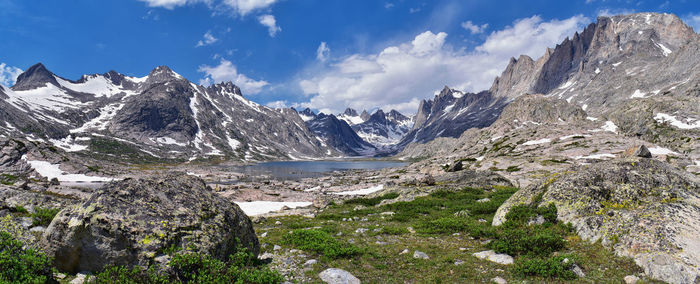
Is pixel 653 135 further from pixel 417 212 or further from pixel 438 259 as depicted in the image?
pixel 438 259

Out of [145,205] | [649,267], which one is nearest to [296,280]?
[145,205]

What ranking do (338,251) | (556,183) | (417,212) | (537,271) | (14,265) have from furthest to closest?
(417,212) → (556,183) → (338,251) → (537,271) → (14,265)

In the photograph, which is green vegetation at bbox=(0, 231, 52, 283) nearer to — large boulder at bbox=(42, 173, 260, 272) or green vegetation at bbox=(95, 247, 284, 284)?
large boulder at bbox=(42, 173, 260, 272)

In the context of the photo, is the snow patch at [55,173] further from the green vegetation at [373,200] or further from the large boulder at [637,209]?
the large boulder at [637,209]

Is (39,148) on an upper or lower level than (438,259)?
upper

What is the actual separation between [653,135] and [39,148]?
254 m

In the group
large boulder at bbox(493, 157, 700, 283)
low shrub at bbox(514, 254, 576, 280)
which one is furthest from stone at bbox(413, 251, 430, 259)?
large boulder at bbox(493, 157, 700, 283)

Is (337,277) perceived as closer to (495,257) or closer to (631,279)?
(495,257)

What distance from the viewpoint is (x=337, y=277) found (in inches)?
369

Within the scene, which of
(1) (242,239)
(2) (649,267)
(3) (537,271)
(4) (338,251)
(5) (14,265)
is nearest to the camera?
(5) (14,265)

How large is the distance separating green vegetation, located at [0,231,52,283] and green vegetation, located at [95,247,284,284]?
1.12 metres

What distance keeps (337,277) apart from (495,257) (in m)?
5.74

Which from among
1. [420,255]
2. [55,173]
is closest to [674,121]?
[420,255]

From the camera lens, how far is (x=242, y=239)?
10359 millimetres
